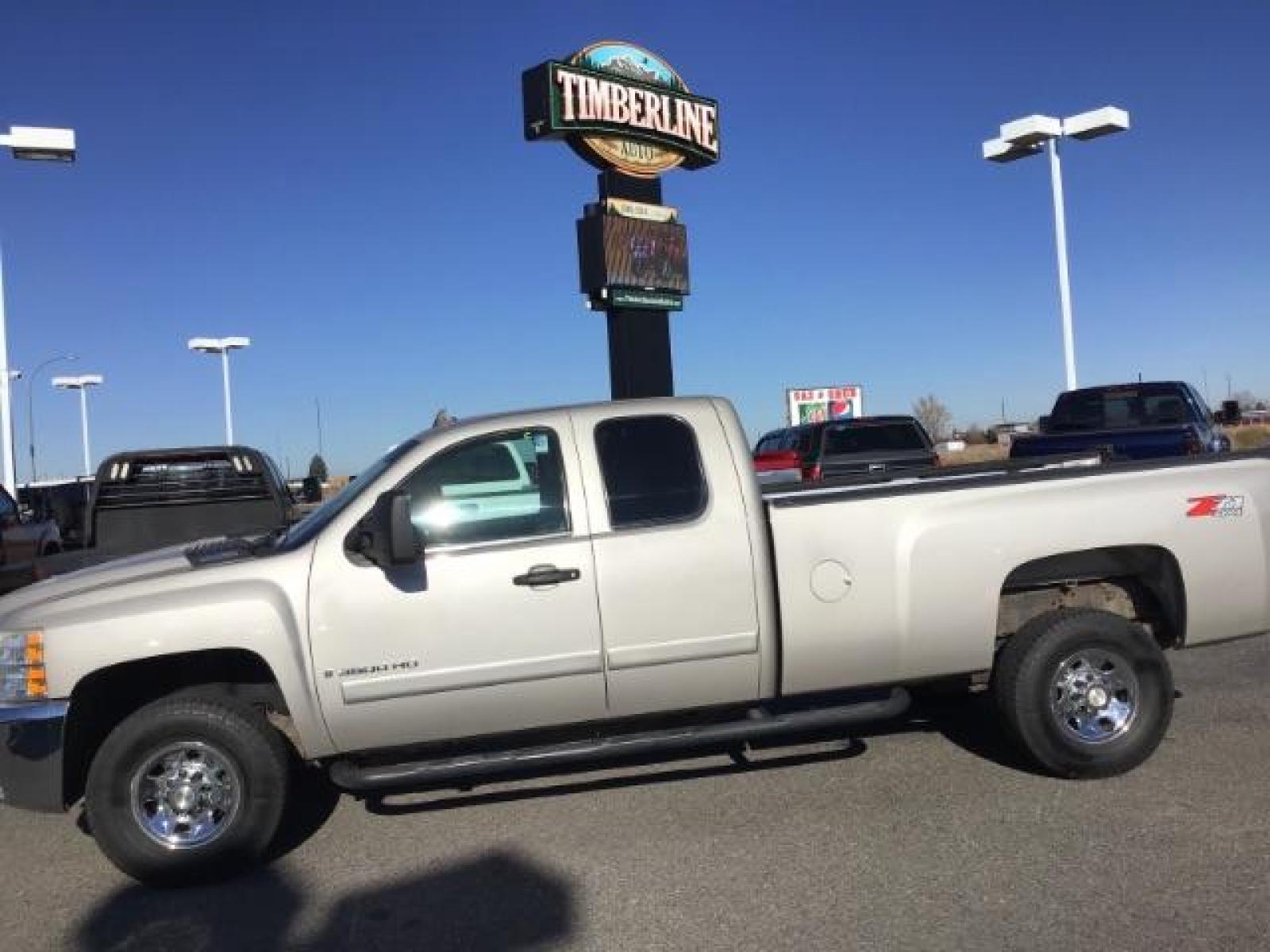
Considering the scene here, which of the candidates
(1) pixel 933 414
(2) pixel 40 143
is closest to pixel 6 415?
(2) pixel 40 143

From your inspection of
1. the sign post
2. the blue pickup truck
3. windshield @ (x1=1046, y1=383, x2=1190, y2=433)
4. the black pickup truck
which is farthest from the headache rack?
the sign post

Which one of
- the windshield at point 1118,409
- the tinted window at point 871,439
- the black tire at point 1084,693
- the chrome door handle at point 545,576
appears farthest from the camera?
the tinted window at point 871,439

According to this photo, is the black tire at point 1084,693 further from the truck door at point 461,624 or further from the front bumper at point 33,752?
the front bumper at point 33,752

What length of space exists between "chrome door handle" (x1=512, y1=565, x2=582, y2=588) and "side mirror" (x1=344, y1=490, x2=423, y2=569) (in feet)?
1.52

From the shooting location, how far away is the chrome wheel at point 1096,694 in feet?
17.5

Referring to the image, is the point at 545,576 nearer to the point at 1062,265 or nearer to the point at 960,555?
the point at 960,555

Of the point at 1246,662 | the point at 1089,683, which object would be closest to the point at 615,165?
the point at 1246,662

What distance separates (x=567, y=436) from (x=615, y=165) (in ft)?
58.8

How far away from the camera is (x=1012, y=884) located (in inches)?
164

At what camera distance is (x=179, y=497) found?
27.4ft

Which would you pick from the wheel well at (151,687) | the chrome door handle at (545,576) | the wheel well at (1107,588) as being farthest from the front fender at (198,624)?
the wheel well at (1107,588)

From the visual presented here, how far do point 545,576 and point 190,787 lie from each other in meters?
1.79

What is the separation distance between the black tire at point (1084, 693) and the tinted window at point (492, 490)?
235 centimetres

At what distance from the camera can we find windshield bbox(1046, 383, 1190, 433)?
13469mm
